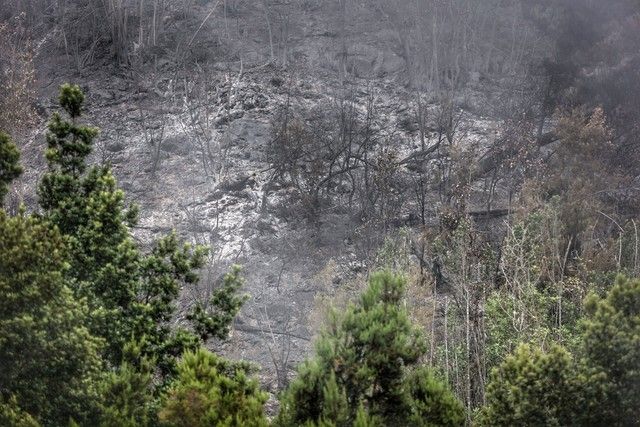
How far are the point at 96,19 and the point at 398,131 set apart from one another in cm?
1219

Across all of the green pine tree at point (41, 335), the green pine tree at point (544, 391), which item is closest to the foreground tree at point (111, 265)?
the green pine tree at point (41, 335)

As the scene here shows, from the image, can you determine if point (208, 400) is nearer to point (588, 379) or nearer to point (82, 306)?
point (82, 306)

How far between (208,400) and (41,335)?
2067 millimetres

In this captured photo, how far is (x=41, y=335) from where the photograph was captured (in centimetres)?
1045

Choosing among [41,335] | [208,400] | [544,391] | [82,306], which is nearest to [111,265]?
[82,306]

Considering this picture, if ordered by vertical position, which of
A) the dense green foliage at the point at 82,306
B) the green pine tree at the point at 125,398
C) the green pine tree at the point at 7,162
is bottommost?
the green pine tree at the point at 125,398

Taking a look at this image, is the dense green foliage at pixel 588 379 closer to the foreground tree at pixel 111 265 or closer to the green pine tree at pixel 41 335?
the foreground tree at pixel 111 265

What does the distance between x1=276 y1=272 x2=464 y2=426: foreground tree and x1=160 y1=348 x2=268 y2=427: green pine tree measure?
1.59ft

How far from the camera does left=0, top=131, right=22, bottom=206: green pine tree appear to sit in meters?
12.5

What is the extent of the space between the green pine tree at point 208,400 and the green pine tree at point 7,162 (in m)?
3.98

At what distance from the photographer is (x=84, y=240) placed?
40.8 feet

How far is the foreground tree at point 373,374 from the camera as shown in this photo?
1062 cm

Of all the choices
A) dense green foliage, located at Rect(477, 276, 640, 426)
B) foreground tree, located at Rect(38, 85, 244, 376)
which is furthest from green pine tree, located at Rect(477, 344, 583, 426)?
foreground tree, located at Rect(38, 85, 244, 376)

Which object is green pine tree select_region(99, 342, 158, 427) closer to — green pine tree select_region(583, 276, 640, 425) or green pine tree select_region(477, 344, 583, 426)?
green pine tree select_region(477, 344, 583, 426)
